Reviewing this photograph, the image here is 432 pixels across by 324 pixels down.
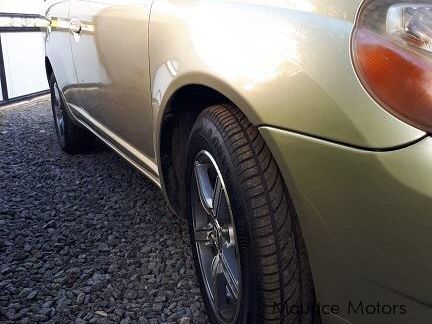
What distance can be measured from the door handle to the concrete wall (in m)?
3.96

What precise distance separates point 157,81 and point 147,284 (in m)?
0.94

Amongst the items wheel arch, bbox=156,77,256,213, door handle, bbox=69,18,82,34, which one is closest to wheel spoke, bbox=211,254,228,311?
wheel arch, bbox=156,77,256,213

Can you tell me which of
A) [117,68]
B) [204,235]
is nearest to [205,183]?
[204,235]

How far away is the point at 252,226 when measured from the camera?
4.91 ft

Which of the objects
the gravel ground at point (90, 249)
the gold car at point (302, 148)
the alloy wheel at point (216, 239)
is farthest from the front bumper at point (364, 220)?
the gravel ground at point (90, 249)

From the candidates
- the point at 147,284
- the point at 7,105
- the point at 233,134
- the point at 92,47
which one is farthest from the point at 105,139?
the point at 7,105

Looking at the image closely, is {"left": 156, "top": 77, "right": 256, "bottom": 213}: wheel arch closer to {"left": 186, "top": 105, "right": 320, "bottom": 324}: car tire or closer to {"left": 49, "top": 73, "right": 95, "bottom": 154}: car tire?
{"left": 186, "top": 105, "right": 320, "bottom": 324}: car tire

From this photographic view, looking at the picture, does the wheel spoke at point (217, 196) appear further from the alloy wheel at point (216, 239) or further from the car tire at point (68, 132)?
the car tire at point (68, 132)

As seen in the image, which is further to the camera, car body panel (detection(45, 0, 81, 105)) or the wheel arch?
car body panel (detection(45, 0, 81, 105))

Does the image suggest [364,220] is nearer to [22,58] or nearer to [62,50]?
[62,50]

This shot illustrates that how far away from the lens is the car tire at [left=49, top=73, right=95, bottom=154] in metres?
4.19

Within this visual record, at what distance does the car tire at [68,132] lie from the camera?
4.19 metres

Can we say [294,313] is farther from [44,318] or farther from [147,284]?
[44,318]

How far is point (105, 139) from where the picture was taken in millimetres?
3084
